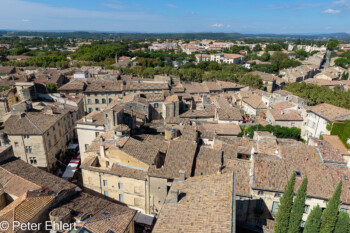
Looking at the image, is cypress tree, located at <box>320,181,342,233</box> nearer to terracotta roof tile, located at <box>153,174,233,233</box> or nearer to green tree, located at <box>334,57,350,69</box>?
terracotta roof tile, located at <box>153,174,233,233</box>

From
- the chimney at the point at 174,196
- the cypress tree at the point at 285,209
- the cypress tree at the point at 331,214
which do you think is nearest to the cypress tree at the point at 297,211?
the cypress tree at the point at 285,209

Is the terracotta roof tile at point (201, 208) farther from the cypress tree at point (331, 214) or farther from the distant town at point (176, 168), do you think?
the cypress tree at point (331, 214)

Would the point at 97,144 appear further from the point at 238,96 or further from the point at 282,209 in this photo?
the point at 238,96

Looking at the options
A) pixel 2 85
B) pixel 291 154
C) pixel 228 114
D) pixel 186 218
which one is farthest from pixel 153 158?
pixel 2 85

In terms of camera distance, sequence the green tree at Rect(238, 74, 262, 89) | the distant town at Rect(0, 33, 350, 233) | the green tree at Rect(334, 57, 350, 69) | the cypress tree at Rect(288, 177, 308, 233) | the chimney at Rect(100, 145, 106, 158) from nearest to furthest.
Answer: the distant town at Rect(0, 33, 350, 233), the cypress tree at Rect(288, 177, 308, 233), the chimney at Rect(100, 145, 106, 158), the green tree at Rect(238, 74, 262, 89), the green tree at Rect(334, 57, 350, 69)

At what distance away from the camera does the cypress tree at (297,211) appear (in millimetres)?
18172

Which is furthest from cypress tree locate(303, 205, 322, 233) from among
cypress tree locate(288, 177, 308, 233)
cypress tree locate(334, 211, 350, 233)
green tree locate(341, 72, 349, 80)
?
green tree locate(341, 72, 349, 80)

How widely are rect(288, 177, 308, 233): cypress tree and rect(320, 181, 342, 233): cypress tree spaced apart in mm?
1580

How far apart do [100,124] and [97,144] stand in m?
6.39

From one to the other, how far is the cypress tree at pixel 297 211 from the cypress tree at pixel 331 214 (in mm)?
1580

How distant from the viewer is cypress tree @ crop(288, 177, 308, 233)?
18172 millimetres

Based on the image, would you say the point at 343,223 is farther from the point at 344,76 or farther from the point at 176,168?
the point at 344,76

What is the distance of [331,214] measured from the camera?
17.3 meters

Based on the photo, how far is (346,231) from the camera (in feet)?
56.7
